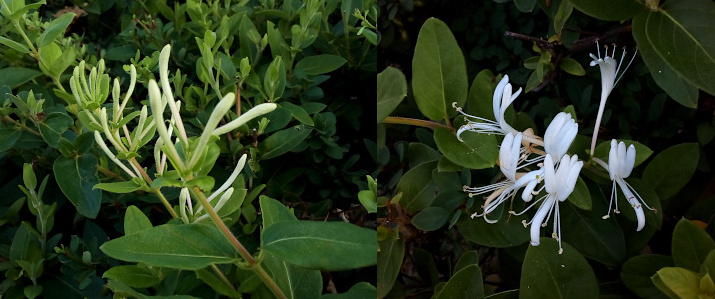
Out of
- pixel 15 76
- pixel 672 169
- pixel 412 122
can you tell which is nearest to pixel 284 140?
pixel 412 122

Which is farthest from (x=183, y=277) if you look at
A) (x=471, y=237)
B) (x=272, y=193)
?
(x=471, y=237)

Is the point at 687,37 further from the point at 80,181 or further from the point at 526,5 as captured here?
the point at 80,181

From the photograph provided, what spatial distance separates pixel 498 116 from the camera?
66 centimetres

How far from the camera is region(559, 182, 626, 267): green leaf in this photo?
73 centimetres

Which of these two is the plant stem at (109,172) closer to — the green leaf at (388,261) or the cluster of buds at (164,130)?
the cluster of buds at (164,130)

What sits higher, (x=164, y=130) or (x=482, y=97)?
(x=164, y=130)

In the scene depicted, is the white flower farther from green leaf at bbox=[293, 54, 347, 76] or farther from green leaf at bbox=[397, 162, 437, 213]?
green leaf at bbox=[293, 54, 347, 76]

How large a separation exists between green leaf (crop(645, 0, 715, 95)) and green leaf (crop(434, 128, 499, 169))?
0.63 ft

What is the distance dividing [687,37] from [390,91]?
31cm

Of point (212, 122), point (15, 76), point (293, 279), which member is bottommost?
point (293, 279)

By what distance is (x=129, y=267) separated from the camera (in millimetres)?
574

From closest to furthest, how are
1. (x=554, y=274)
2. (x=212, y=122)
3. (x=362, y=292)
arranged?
(x=212, y=122), (x=362, y=292), (x=554, y=274)

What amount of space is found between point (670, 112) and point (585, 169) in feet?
1.06

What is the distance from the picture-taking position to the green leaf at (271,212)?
0.53 m
